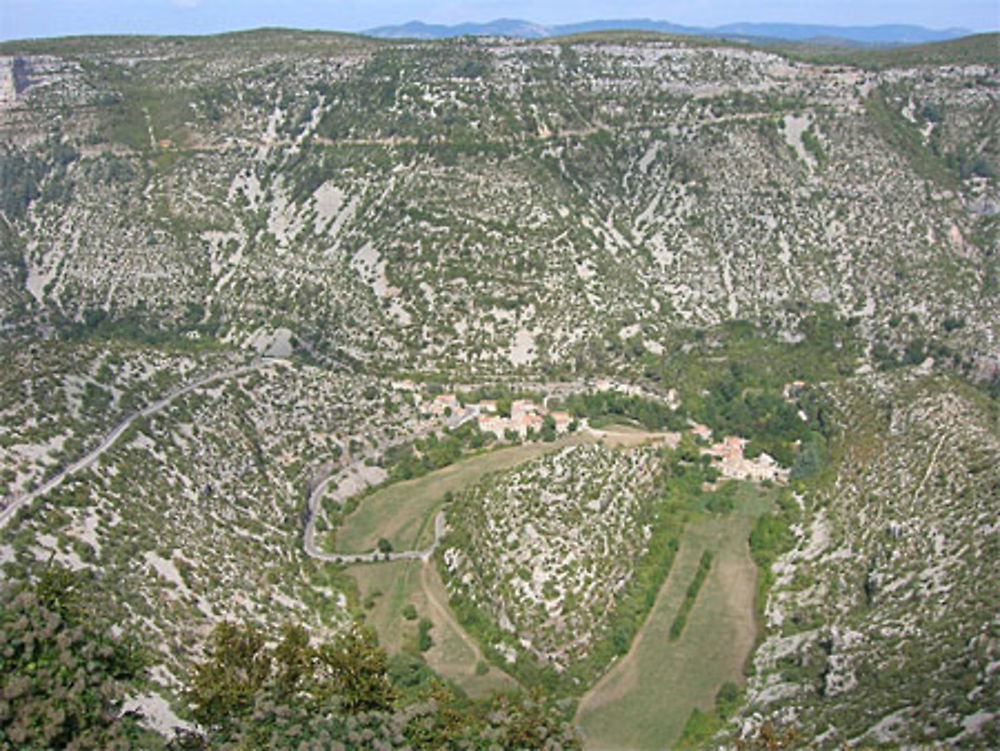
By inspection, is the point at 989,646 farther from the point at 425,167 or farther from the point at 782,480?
the point at 425,167

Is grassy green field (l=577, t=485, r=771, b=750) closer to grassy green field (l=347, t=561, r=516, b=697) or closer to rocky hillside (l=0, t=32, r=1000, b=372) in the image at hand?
grassy green field (l=347, t=561, r=516, b=697)

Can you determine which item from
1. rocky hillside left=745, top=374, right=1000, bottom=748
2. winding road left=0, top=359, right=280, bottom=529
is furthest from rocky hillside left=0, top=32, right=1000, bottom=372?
rocky hillside left=745, top=374, right=1000, bottom=748

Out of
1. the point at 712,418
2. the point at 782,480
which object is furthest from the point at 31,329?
the point at 782,480

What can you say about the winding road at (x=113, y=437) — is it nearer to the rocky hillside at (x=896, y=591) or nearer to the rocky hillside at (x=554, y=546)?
the rocky hillside at (x=554, y=546)

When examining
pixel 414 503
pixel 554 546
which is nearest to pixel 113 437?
pixel 414 503

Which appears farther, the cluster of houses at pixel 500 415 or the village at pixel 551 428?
the cluster of houses at pixel 500 415

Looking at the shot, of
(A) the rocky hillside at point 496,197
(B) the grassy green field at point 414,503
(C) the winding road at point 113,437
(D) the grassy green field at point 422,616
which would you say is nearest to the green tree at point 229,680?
(D) the grassy green field at point 422,616

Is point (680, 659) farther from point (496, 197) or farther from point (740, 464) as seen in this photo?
point (496, 197)
